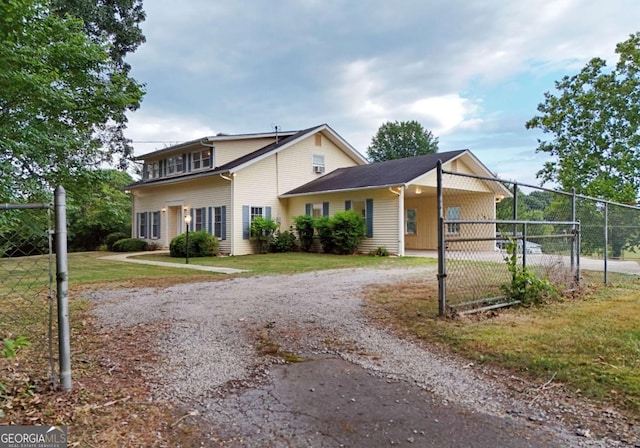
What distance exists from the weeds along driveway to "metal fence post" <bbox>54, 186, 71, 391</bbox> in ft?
1.99

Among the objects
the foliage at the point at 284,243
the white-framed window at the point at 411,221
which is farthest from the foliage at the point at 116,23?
the white-framed window at the point at 411,221

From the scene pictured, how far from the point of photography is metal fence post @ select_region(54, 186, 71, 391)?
2.70 meters

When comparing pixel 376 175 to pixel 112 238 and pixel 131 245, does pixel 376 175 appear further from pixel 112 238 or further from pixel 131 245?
pixel 112 238

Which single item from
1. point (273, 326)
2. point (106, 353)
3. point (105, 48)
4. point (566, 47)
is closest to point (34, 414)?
point (106, 353)

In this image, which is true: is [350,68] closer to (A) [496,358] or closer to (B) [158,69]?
(B) [158,69]

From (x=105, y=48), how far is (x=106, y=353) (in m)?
9.00

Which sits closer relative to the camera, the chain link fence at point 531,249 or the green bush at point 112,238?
the chain link fence at point 531,249

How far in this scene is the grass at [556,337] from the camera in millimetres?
3090

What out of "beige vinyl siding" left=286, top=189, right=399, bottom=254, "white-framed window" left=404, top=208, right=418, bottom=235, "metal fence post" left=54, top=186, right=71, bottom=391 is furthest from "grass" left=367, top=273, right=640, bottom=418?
"white-framed window" left=404, top=208, right=418, bottom=235

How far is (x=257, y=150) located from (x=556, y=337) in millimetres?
17853

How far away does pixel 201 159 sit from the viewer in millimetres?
19859

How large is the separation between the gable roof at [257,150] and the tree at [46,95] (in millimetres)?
Answer: 6936

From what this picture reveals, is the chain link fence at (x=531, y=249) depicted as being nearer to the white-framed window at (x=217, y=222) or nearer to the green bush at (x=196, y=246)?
the white-framed window at (x=217, y=222)

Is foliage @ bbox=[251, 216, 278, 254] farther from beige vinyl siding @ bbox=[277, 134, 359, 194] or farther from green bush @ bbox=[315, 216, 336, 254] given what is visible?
green bush @ bbox=[315, 216, 336, 254]
